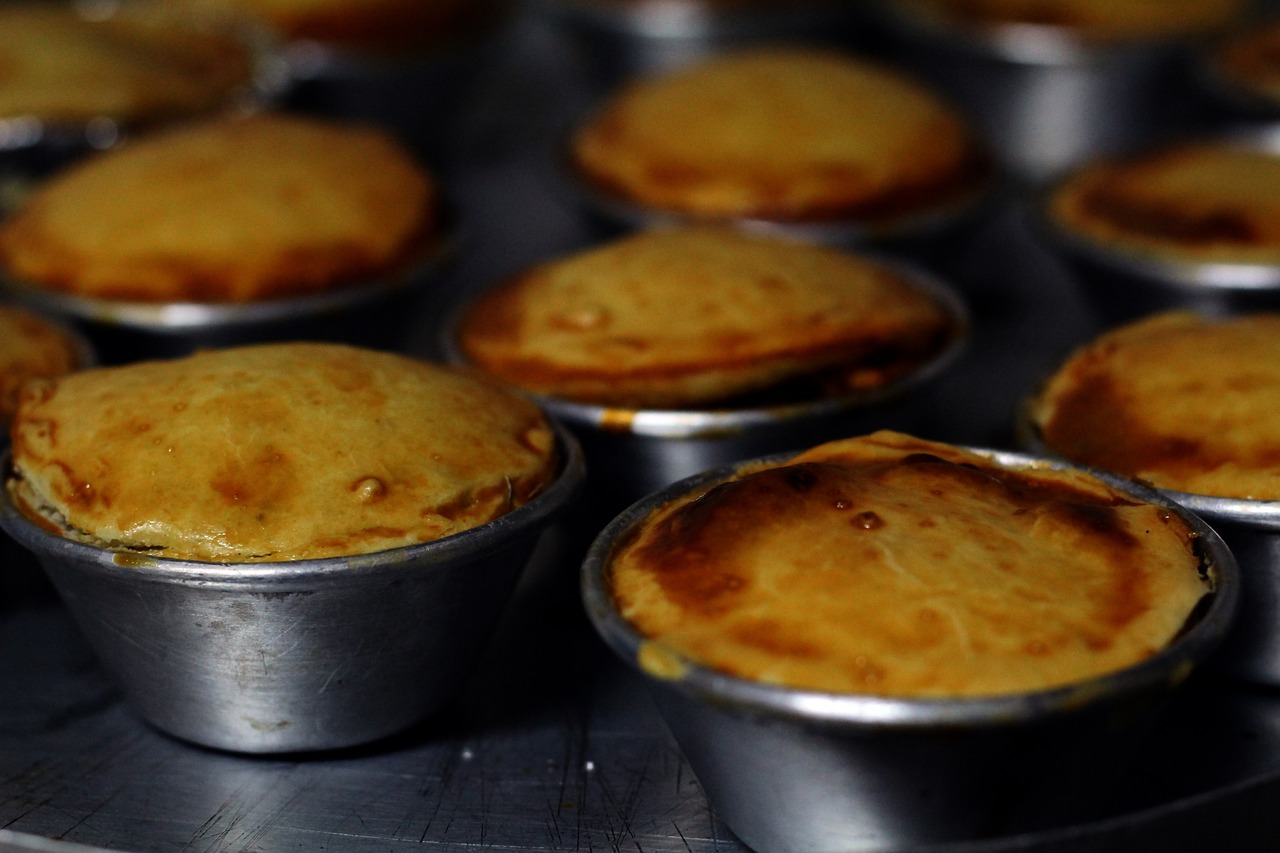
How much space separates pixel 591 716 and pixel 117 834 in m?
0.57

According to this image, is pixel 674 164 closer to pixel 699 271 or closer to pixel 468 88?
pixel 699 271

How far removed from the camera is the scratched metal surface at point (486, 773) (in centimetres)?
162

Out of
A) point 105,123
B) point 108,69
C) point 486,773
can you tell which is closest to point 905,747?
point 486,773

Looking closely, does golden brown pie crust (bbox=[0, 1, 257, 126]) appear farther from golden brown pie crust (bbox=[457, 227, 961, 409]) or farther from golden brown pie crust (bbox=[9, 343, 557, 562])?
golden brown pie crust (bbox=[9, 343, 557, 562])

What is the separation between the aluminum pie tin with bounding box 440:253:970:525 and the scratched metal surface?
Answer: 0.61 ft

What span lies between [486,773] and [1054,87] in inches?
104

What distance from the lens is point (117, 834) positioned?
165 cm

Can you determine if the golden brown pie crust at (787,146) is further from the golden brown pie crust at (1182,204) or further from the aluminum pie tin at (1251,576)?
the aluminum pie tin at (1251,576)

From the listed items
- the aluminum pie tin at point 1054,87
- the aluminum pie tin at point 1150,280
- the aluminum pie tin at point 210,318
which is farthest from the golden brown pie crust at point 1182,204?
the aluminum pie tin at point 210,318

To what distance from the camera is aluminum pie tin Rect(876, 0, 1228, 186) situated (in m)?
3.67

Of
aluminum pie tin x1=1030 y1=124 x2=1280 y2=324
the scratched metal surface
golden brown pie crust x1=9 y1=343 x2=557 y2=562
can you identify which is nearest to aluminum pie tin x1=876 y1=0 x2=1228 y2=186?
aluminum pie tin x1=1030 y1=124 x2=1280 y2=324

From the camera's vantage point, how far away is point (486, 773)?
69.5 inches

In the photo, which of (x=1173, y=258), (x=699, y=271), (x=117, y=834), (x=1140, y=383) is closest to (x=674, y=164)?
(x=699, y=271)

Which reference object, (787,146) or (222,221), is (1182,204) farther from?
(222,221)
